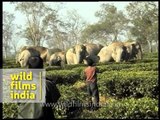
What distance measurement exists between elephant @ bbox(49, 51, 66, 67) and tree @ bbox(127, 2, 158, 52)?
1918cm

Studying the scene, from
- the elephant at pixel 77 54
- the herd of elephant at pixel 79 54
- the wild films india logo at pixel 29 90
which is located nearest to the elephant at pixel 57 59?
the herd of elephant at pixel 79 54

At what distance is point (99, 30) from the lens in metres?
57.7

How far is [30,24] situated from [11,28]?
54.2 feet

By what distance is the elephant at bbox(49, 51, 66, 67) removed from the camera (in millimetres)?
26312

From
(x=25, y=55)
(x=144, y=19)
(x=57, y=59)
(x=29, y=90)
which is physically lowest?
(x=29, y=90)

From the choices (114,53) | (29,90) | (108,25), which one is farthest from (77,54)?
(108,25)

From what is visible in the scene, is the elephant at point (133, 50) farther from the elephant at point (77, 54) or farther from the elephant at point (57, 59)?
the elephant at point (57, 59)

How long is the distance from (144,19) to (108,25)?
12.3 m

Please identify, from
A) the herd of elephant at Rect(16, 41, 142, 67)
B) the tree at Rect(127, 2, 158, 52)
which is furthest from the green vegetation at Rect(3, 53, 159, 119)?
the tree at Rect(127, 2, 158, 52)

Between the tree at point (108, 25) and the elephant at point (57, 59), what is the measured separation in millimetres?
27299

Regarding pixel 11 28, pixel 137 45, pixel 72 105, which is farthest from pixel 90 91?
pixel 11 28

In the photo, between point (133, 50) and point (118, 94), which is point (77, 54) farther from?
point (118, 94)

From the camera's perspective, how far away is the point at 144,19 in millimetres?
44562

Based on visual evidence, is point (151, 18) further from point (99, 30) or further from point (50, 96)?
point (50, 96)
